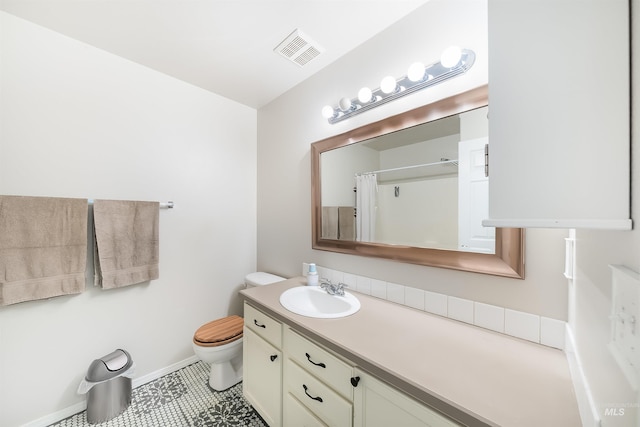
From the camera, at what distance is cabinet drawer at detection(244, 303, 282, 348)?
1.21 meters

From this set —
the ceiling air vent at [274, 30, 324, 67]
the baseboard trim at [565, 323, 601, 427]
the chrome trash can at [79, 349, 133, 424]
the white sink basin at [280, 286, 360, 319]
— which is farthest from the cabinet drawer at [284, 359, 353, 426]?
the ceiling air vent at [274, 30, 324, 67]

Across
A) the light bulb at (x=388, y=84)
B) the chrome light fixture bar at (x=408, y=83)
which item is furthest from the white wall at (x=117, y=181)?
the light bulb at (x=388, y=84)

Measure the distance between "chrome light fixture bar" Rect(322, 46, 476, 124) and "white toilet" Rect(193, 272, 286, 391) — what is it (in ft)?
5.58

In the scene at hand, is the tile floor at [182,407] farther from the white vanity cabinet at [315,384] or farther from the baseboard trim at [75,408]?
the white vanity cabinet at [315,384]

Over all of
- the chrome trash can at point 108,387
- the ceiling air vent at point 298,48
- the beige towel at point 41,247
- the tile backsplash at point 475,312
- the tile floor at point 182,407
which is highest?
the ceiling air vent at point 298,48

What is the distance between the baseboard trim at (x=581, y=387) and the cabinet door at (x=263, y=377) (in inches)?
42.3

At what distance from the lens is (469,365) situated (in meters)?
0.77

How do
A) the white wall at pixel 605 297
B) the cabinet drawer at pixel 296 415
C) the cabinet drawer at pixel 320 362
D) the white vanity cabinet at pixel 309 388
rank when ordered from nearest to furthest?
the white wall at pixel 605 297, the white vanity cabinet at pixel 309 388, the cabinet drawer at pixel 320 362, the cabinet drawer at pixel 296 415

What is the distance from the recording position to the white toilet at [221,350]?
5.22ft

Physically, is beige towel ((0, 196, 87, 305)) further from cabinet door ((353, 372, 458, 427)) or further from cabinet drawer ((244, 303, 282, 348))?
cabinet door ((353, 372, 458, 427))

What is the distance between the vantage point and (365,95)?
139cm

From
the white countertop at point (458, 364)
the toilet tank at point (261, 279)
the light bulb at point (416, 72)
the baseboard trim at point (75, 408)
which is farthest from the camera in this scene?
the toilet tank at point (261, 279)

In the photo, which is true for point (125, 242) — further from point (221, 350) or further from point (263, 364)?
Answer: point (263, 364)

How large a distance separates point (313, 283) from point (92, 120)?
182 cm
